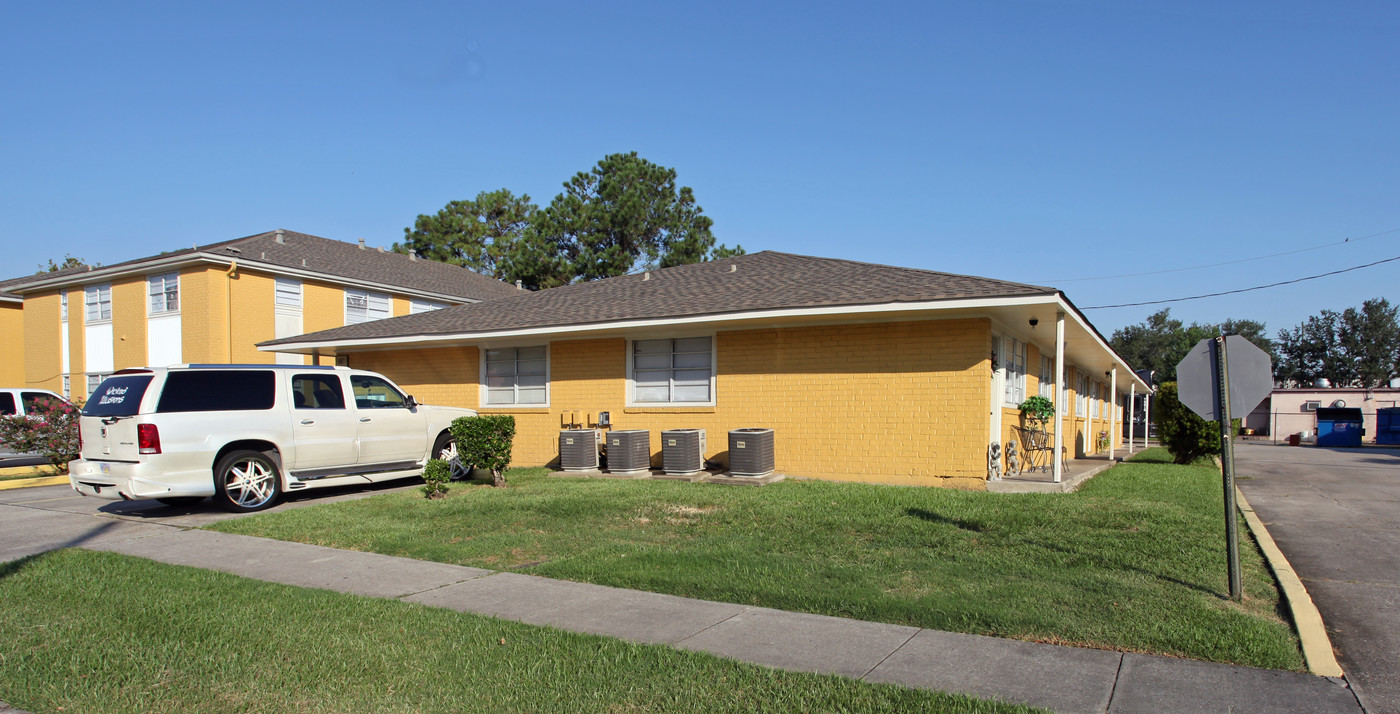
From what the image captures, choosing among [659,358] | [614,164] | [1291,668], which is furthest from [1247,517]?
[614,164]

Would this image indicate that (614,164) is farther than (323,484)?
Yes

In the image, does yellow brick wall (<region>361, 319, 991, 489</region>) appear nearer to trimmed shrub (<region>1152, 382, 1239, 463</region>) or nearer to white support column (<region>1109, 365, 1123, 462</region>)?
trimmed shrub (<region>1152, 382, 1239, 463</region>)

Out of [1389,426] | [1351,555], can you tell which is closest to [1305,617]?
[1351,555]

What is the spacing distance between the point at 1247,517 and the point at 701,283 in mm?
9538

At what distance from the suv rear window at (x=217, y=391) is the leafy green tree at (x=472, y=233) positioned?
37306 mm

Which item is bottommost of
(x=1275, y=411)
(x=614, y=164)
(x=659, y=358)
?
(x=1275, y=411)

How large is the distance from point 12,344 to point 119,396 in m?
27.4

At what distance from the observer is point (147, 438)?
9.81 metres

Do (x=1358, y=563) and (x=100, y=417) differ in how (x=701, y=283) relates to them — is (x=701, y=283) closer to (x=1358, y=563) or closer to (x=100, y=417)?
(x=100, y=417)

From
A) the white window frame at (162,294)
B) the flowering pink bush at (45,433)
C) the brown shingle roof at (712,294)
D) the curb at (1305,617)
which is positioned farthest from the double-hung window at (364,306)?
the curb at (1305,617)

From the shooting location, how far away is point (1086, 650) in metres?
4.97

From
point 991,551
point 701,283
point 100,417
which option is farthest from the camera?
point 701,283

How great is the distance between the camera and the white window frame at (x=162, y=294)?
2308cm

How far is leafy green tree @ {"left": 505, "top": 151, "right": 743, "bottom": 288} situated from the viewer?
41.6 metres
